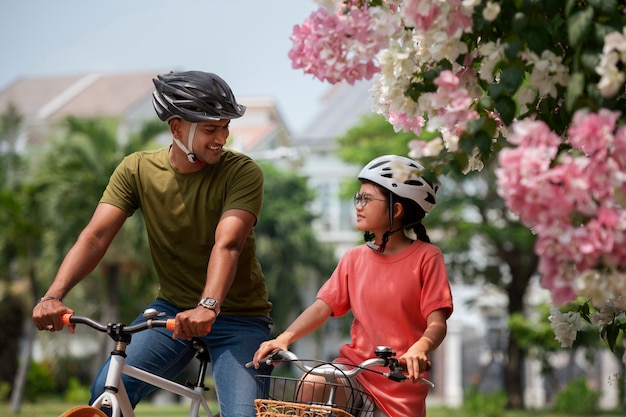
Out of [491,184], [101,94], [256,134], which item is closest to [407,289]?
[491,184]

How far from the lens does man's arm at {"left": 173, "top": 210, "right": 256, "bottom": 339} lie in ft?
12.5

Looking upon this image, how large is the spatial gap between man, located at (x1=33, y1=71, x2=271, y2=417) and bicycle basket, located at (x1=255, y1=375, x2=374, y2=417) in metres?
0.35

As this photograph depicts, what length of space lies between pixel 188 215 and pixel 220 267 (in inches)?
18.1

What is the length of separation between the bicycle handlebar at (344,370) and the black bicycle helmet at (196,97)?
936mm

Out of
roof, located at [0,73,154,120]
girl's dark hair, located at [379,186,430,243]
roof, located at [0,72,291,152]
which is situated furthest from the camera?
roof, located at [0,73,154,120]

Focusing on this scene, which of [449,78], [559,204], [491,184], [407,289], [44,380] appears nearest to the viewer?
[559,204]

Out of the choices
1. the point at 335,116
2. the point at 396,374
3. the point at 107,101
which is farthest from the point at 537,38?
the point at 107,101

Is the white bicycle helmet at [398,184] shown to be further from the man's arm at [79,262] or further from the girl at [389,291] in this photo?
the man's arm at [79,262]

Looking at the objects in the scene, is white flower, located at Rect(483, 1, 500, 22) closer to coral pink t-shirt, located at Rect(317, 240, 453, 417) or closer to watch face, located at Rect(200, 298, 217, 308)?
coral pink t-shirt, located at Rect(317, 240, 453, 417)

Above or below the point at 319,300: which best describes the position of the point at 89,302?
above

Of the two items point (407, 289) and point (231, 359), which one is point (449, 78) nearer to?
point (407, 289)

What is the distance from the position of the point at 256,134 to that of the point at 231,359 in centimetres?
5193

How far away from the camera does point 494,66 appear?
10.8 feet

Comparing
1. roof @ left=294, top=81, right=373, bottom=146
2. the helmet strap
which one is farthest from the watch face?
roof @ left=294, top=81, right=373, bottom=146
